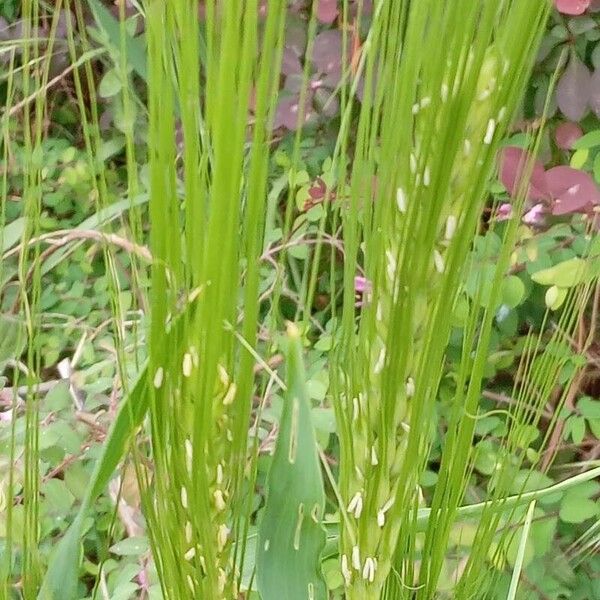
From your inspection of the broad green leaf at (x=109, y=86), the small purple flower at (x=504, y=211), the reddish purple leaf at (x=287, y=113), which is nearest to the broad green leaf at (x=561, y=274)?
the small purple flower at (x=504, y=211)

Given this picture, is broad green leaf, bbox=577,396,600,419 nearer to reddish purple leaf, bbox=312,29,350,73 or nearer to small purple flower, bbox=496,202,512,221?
small purple flower, bbox=496,202,512,221

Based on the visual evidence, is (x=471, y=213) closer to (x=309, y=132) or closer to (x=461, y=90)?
(x=461, y=90)

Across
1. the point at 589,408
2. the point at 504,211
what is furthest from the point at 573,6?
the point at 589,408

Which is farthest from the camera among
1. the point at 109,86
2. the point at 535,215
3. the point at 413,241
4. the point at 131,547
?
the point at 109,86

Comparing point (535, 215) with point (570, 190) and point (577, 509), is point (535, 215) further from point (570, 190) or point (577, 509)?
point (577, 509)

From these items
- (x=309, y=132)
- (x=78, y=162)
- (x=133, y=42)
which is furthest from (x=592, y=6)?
(x=78, y=162)

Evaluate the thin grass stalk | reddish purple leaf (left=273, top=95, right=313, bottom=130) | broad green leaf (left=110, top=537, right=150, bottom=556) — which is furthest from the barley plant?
reddish purple leaf (left=273, top=95, right=313, bottom=130)

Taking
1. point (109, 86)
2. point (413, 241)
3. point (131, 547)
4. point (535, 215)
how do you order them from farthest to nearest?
point (109, 86), point (535, 215), point (131, 547), point (413, 241)
